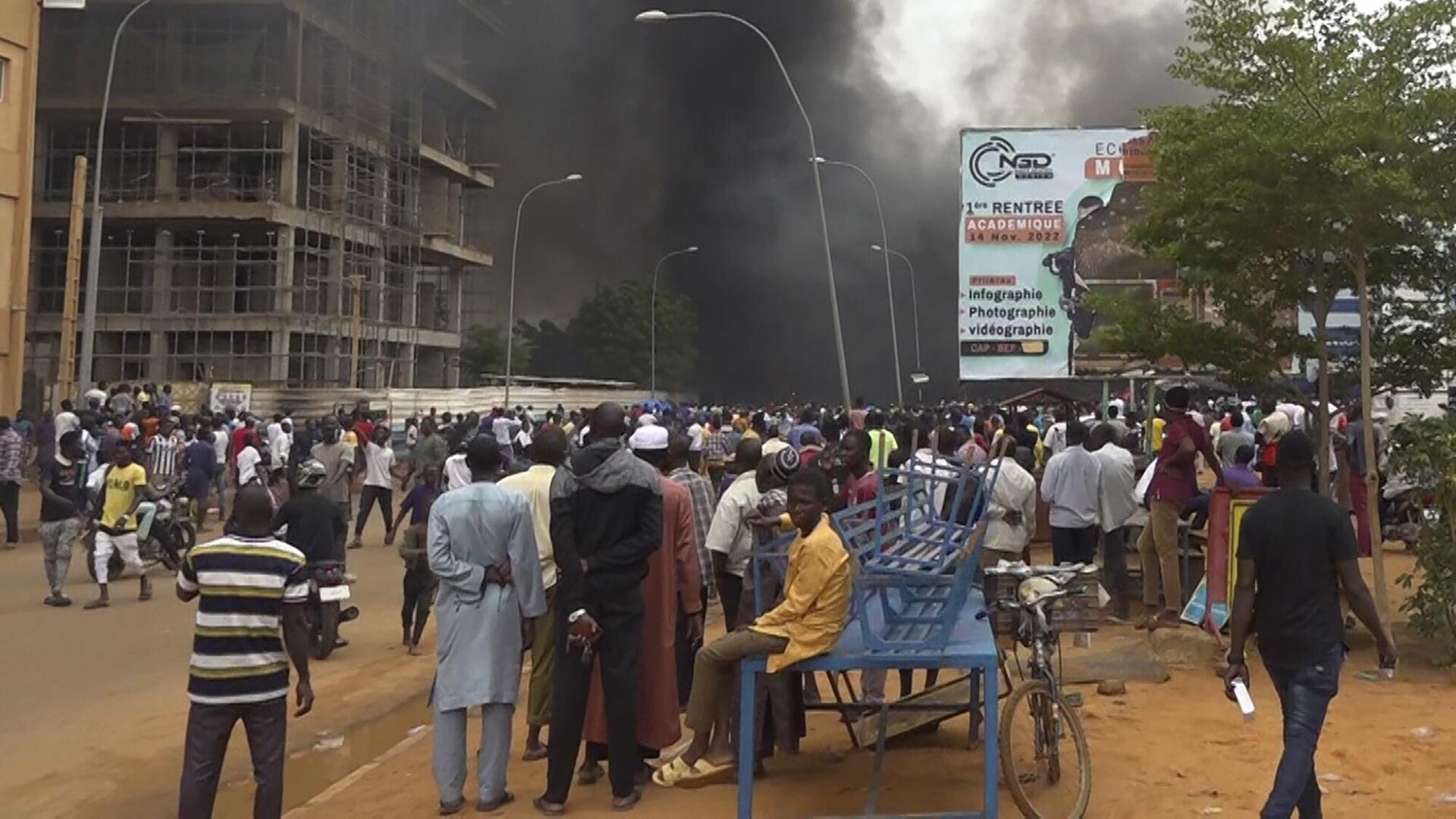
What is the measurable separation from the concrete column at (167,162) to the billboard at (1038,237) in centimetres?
2820

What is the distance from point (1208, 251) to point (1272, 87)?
1.18 meters

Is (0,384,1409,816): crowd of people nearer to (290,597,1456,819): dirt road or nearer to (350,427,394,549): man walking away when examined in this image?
(290,597,1456,819): dirt road

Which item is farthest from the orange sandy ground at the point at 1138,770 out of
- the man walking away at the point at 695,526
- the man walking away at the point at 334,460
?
the man walking away at the point at 334,460

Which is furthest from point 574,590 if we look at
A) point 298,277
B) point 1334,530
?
point 298,277

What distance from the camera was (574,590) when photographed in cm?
484

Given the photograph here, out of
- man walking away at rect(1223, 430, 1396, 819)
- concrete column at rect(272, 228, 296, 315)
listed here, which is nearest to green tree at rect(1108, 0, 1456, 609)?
man walking away at rect(1223, 430, 1396, 819)

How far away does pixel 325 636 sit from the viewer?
8508 mm

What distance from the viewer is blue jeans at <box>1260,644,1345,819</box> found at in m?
4.00

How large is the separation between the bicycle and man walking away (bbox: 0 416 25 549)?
12.5 meters

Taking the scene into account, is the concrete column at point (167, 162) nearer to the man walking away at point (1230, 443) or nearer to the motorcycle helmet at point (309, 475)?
the man walking away at point (1230, 443)

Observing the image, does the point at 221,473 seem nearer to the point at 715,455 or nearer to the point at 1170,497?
the point at 715,455

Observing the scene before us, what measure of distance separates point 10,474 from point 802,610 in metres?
12.5

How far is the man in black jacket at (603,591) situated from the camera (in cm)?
488

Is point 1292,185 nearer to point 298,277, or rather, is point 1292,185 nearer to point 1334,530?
point 1334,530
